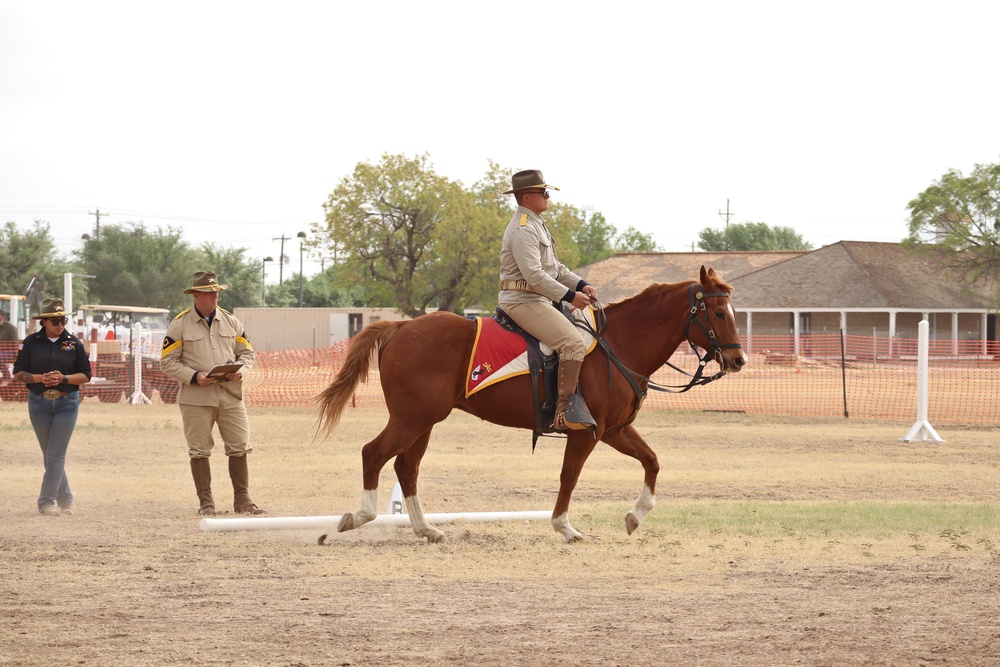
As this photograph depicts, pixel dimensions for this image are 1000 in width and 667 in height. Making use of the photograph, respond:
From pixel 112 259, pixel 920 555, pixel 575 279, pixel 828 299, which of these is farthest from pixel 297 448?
pixel 112 259

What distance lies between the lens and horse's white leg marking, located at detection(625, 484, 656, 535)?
30.2 ft

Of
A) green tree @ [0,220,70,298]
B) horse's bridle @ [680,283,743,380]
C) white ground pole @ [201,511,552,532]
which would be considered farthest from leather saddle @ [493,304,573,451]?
green tree @ [0,220,70,298]

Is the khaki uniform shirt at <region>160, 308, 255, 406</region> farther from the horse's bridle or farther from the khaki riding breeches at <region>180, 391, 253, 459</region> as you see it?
the horse's bridle

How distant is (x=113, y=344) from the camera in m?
30.2

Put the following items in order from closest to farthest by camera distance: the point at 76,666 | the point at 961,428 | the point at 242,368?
the point at 76,666 < the point at 242,368 < the point at 961,428

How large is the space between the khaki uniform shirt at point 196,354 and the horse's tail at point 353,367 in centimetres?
174

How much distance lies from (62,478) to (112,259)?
79.8 meters

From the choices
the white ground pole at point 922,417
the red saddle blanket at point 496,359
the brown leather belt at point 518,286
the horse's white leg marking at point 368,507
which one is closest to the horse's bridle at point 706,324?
the red saddle blanket at point 496,359

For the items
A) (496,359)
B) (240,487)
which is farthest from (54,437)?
(496,359)

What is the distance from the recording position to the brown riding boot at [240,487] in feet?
35.8

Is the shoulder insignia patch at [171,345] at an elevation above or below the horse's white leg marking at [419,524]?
above

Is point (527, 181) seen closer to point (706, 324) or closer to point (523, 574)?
point (706, 324)

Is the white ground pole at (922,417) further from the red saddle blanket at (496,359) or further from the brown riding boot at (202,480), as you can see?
the brown riding boot at (202,480)

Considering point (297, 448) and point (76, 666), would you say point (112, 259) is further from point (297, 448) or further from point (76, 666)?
point (76, 666)
